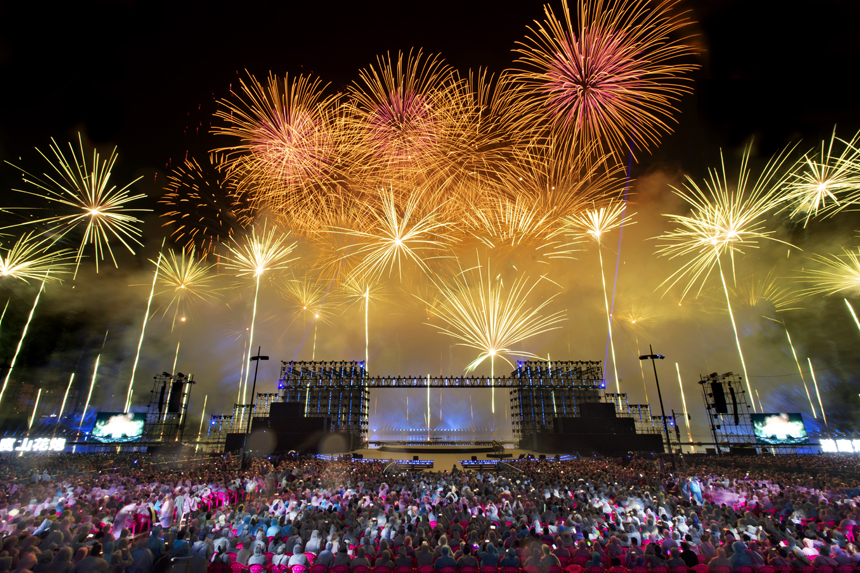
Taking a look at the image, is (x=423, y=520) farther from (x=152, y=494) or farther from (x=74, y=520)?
(x=152, y=494)

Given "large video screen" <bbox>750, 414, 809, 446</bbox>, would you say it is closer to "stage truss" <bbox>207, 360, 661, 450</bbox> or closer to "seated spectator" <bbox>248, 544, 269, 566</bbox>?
"stage truss" <bbox>207, 360, 661, 450</bbox>

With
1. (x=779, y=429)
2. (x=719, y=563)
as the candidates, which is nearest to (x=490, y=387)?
(x=779, y=429)

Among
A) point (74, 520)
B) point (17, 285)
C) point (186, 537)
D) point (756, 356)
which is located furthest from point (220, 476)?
point (756, 356)

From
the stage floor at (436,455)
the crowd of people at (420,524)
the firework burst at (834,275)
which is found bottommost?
the stage floor at (436,455)

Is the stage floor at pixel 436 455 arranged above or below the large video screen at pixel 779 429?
below

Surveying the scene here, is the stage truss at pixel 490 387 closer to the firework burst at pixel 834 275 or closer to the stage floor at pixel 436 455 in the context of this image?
the stage floor at pixel 436 455

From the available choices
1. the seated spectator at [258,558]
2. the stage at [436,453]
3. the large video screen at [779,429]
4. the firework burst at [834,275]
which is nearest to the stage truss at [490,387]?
the stage at [436,453]
